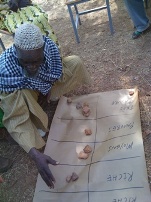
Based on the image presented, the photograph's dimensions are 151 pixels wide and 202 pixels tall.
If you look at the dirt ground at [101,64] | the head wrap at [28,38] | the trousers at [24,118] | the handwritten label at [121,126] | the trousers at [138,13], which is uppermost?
the head wrap at [28,38]

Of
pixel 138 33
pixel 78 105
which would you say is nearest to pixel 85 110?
pixel 78 105

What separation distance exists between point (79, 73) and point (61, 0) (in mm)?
3281

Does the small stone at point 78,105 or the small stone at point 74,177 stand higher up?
the small stone at point 74,177

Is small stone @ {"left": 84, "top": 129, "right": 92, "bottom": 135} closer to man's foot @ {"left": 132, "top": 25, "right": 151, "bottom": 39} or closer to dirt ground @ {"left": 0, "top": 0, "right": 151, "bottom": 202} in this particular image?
dirt ground @ {"left": 0, "top": 0, "right": 151, "bottom": 202}

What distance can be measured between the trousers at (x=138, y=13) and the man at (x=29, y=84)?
1.31m

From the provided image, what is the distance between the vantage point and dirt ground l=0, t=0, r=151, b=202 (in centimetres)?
230

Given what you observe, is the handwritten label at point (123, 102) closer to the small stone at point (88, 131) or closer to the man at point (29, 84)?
the small stone at point (88, 131)

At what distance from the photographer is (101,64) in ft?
11.0

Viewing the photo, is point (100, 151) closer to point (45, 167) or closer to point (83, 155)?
point (83, 155)

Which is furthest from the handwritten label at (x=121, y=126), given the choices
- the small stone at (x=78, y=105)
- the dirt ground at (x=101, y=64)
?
the small stone at (x=78, y=105)

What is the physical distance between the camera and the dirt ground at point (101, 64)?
230 cm

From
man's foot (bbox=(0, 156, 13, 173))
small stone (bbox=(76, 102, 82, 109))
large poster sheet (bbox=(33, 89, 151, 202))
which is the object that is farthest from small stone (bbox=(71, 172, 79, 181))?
small stone (bbox=(76, 102, 82, 109))

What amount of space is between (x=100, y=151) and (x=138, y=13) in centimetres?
195

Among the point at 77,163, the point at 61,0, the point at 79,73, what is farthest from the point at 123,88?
the point at 61,0
